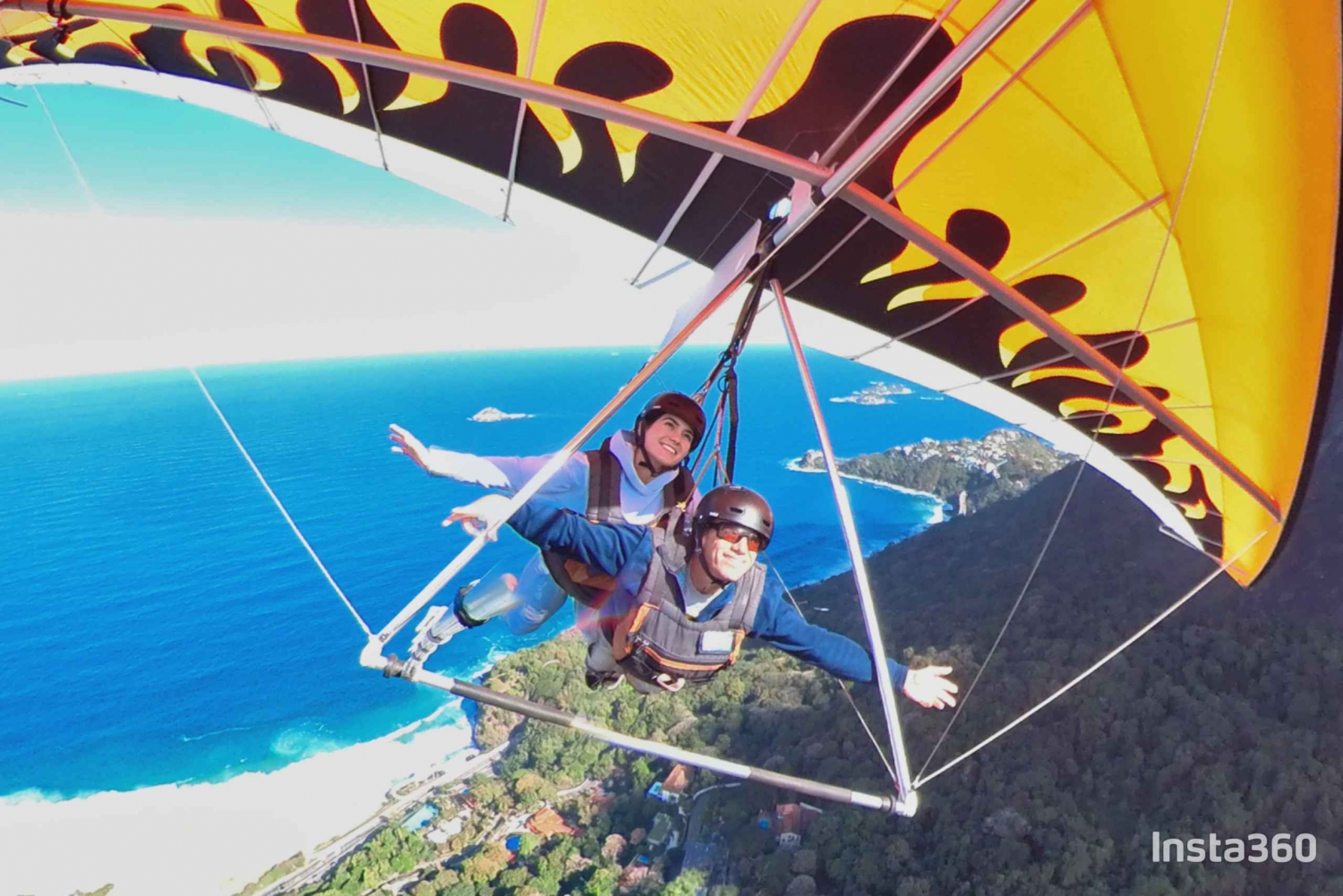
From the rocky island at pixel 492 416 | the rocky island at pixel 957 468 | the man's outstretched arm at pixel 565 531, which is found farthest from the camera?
the rocky island at pixel 492 416

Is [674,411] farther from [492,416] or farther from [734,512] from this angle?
[492,416]

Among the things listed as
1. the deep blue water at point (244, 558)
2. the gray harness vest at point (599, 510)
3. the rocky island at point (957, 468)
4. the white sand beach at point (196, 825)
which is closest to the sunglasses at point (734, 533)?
the gray harness vest at point (599, 510)

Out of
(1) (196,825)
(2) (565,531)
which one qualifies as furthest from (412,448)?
(1) (196,825)

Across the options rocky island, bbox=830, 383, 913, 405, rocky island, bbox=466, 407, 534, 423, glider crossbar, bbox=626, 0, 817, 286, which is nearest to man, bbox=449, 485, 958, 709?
glider crossbar, bbox=626, 0, 817, 286

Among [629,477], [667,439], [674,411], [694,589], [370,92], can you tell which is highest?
[370,92]

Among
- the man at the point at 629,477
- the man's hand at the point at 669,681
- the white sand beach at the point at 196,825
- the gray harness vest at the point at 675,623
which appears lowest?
the white sand beach at the point at 196,825

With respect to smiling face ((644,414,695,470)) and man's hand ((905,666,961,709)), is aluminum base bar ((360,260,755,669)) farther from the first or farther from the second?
man's hand ((905,666,961,709))

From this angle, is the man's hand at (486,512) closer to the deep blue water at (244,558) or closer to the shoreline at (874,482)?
the deep blue water at (244,558)

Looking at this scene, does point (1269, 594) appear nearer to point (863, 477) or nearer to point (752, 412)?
point (863, 477)
